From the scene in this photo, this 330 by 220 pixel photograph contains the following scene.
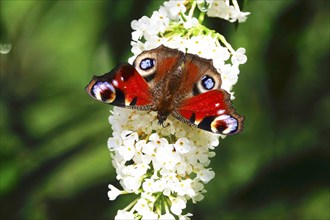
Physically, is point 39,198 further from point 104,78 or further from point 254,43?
point 104,78

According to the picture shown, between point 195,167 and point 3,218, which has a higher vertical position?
point 3,218

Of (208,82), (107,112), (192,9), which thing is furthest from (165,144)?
(107,112)

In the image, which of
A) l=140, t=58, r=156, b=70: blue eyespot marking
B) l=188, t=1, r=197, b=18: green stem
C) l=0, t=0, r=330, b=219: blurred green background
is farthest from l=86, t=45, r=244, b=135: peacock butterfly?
l=0, t=0, r=330, b=219: blurred green background

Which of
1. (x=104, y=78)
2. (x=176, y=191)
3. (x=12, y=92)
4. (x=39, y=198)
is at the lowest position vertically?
(x=176, y=191)

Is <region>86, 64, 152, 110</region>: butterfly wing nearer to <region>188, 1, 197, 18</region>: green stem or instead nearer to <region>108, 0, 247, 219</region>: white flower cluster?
<region>108, 0, 247, 219</region>: white flower cluster

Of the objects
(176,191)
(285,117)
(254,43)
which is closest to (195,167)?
(176,191)

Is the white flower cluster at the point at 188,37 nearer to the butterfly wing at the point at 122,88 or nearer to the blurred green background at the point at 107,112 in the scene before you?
the butterfly wing at the point at 122,88
